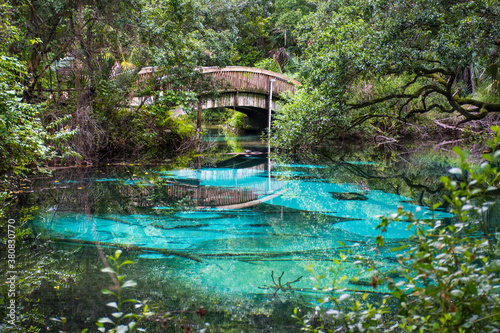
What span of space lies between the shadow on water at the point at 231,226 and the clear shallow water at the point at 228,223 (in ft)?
0.04

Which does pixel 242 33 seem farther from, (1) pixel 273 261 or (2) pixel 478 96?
(1) pixel 273 261

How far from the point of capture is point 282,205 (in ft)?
17.1

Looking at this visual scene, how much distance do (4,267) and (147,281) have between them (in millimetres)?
1057

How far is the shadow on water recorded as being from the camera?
2.63 m

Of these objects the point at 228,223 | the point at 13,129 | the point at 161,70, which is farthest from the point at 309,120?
the point at 13,129

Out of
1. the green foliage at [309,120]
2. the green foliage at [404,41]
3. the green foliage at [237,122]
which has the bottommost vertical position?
the green foliage at [309,120]

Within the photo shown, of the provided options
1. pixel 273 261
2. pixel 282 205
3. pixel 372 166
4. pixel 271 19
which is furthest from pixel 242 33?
pixel 273 261

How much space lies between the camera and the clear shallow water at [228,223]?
2.98 m

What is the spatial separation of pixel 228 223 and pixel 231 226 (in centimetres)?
12

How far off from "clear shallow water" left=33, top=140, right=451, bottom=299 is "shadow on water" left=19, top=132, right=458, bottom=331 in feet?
0.04

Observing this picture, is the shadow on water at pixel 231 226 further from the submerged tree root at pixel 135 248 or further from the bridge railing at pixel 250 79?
the bridge railing at pixel 250 79

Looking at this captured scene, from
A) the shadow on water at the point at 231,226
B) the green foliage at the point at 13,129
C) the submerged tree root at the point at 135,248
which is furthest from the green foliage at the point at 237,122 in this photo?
the submerged tree root at the point at 135,248

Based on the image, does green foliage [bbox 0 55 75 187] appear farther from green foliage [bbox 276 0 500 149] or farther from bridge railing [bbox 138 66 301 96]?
bridge railing [bbox 138 66 301 96]

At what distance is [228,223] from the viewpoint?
432cm
